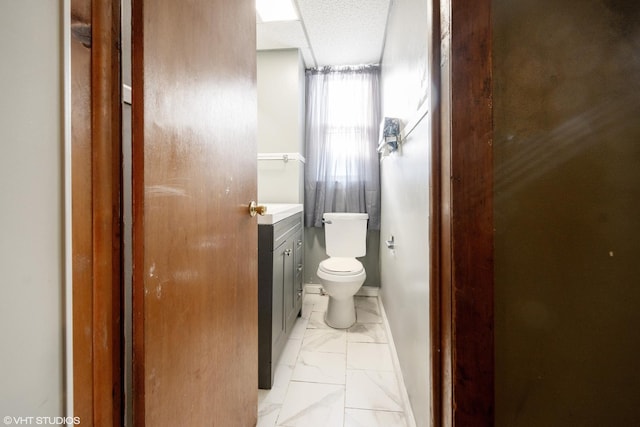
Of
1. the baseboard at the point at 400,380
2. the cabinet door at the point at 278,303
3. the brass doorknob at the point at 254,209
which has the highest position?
the brass doorknob at the point at 254,209

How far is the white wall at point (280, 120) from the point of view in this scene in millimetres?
2631

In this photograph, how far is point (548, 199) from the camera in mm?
651

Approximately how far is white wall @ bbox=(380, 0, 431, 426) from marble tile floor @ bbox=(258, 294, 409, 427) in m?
0.17

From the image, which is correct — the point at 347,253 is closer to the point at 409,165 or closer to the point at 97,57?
the point at 409,165

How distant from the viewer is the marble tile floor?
1349mm

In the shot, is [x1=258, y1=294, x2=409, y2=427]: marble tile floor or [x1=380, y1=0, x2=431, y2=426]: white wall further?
[x1=258, y1=294, x2=409, y2=427]: marble tile floor

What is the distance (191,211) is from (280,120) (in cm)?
211

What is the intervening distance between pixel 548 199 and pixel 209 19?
3.37ft

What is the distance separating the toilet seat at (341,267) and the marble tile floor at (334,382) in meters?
0.47

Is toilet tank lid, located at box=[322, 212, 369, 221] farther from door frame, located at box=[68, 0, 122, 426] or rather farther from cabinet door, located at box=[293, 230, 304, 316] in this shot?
door frame, located at box=[68, 0, 122, 426]

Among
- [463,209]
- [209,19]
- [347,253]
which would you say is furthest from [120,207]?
[347,253]

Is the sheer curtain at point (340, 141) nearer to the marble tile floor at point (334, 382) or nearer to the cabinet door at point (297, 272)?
the cabinet door at point (297, 272)
